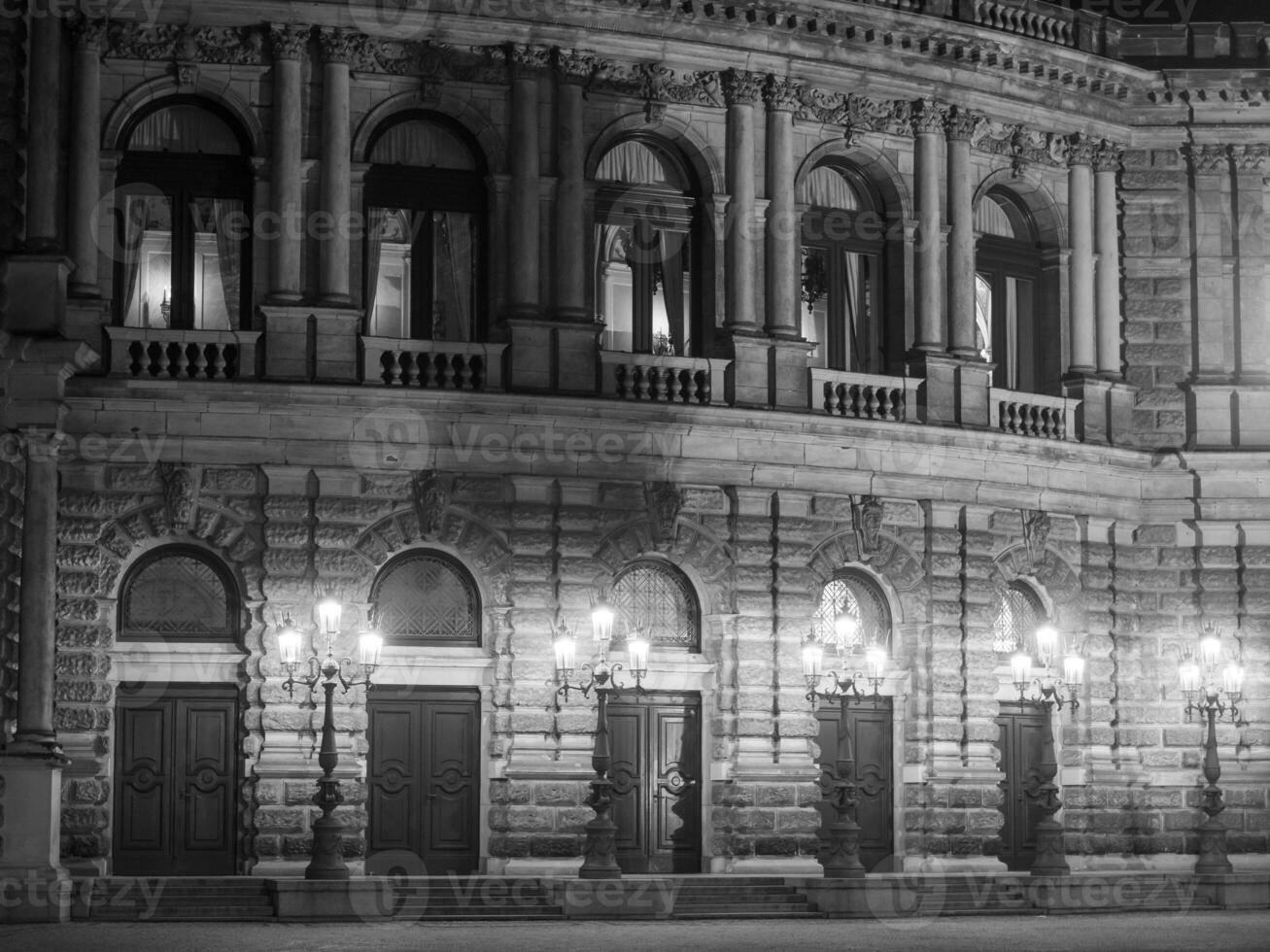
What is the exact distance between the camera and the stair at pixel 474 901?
37719mm

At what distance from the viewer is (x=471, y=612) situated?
4231 centimetres

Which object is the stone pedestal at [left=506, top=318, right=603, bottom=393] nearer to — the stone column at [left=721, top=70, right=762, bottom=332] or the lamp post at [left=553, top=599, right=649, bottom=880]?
the stone column at [left=721, top=70, right=762, bottom=332]

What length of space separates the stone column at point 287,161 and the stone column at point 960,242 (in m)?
11.9

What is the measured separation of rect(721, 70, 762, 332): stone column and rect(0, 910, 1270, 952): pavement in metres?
10.9

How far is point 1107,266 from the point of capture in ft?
161

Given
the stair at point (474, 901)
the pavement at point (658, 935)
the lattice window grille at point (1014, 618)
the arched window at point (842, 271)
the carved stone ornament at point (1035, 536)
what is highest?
the arched window at point (842, 271)

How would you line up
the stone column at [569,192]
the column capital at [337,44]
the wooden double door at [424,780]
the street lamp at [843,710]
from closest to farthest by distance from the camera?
the street lamp at [843,710] < the wooden double door at [424,780] < the column capital at [337,44] < the stone column at [569,192]

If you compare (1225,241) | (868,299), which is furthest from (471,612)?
(1225,241)

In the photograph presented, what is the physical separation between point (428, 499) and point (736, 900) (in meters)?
7.82

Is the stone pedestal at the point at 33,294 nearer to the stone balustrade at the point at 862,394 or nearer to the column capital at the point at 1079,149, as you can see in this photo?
the stone balustrade at the point at 862,394

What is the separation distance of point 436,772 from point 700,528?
5.87m

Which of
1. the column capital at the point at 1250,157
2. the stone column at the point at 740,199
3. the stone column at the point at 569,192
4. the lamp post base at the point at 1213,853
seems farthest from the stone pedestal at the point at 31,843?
the column capital at the point at 1250,157

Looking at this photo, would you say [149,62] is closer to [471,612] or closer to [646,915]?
[471,612]

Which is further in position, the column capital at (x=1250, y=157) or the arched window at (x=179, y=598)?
the column capital at (x=1250, y=157)
